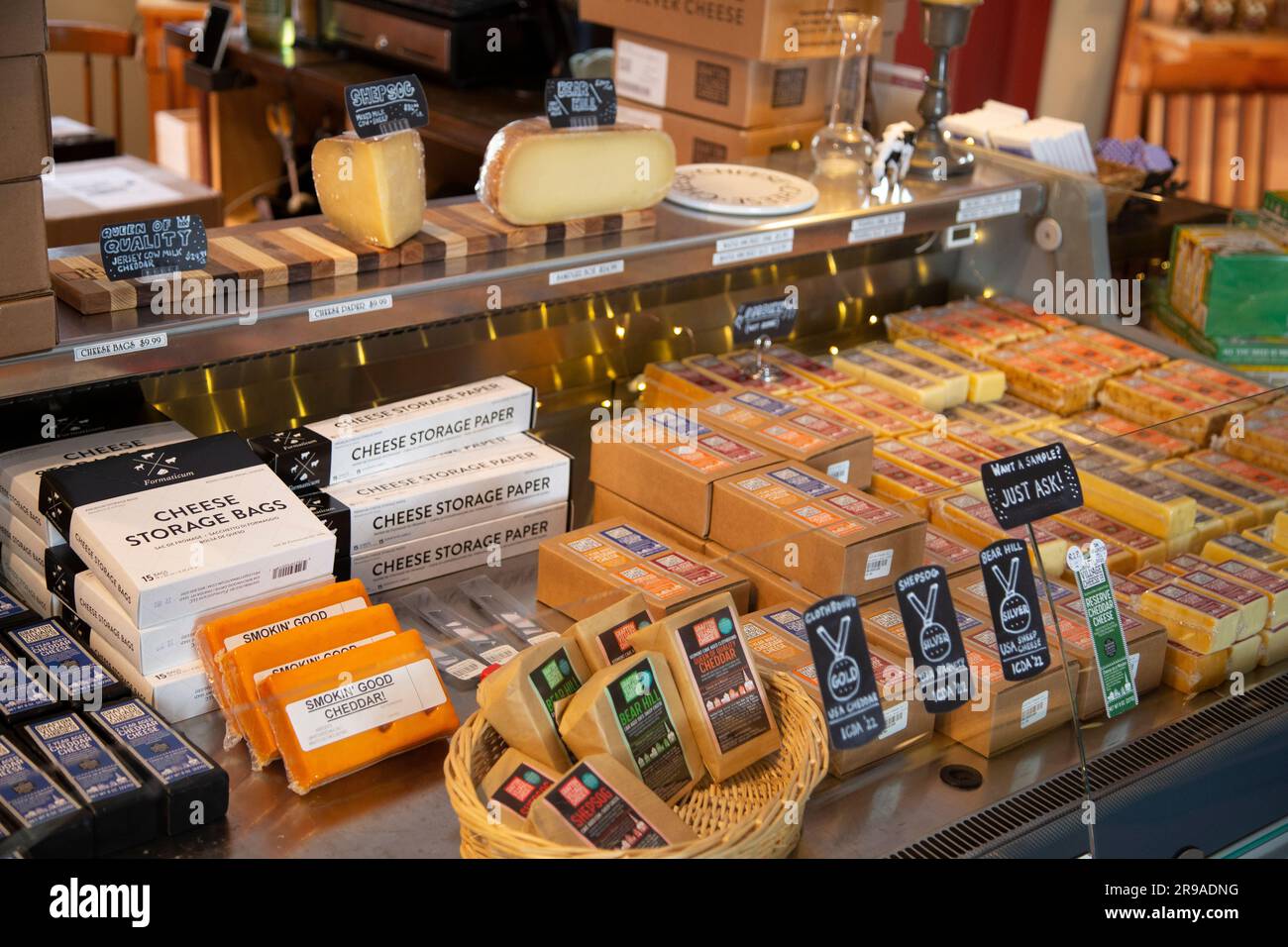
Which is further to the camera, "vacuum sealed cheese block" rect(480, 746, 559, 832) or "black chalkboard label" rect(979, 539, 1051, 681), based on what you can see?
"black chalkboard label" rect(979, 539, 1051, 681)

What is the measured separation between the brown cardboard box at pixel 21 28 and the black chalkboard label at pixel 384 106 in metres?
0.47

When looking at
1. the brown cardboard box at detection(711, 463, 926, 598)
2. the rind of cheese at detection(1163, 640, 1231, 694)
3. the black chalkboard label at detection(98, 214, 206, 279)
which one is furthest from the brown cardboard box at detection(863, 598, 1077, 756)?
the black chalkboard label at detection(98, 214, 206, 279)

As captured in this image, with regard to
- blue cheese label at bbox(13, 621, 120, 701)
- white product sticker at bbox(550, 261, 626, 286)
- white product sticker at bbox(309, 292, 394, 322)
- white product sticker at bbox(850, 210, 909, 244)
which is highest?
white product sticker at bbox(850, 210, 909, 244)

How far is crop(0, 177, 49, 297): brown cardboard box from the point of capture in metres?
1.84

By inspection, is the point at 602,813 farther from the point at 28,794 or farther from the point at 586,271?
the point at 586,271

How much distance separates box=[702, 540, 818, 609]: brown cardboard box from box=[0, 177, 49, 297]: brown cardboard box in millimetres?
1080

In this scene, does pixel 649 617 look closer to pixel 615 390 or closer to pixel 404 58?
pixel 615 390

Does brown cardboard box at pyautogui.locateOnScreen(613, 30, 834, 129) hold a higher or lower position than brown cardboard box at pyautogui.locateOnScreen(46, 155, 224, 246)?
higher

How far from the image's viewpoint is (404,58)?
4984 mm

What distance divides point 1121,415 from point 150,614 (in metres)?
2.06

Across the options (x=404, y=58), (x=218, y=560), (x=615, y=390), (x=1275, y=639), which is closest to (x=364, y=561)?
(x=218, y=560)

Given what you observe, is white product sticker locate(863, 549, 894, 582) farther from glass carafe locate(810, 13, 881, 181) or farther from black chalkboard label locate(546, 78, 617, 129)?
glass carafe locate(810, 13, 881, 181)
